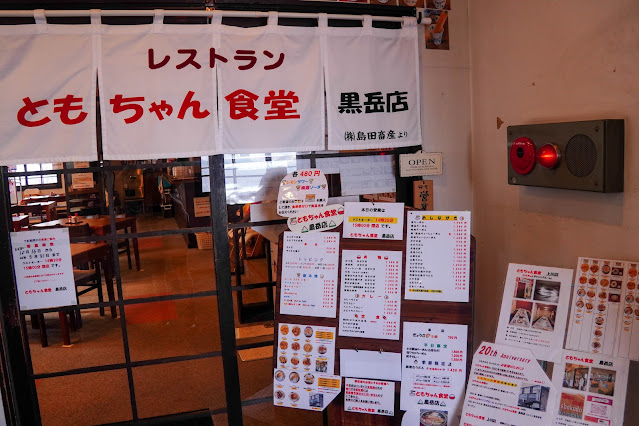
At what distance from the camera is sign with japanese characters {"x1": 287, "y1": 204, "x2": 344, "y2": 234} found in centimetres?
317

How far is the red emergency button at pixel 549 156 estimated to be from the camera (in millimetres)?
2797

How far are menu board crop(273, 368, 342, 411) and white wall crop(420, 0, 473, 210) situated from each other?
158 centimetres

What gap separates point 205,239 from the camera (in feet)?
12.3

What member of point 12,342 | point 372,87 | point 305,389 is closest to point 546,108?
point 372,87

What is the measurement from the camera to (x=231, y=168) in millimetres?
3609

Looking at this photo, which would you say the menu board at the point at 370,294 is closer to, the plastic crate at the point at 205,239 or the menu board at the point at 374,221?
the menu board at the point at 374,221

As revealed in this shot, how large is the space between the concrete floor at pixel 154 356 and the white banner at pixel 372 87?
1230 mm

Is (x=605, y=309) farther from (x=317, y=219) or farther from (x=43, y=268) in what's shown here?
(x=43, y=268)

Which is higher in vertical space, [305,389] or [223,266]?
[223,266]

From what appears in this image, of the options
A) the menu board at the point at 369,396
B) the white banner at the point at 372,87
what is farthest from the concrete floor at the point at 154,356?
the white banner at the point at 372,87

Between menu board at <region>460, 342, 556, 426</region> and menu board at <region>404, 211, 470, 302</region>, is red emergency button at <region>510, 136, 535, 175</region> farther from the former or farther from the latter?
menu board at <region>460, 342, 556, 426</region>

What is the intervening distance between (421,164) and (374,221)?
35.2 inches

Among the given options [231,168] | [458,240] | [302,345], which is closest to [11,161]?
[231,168]

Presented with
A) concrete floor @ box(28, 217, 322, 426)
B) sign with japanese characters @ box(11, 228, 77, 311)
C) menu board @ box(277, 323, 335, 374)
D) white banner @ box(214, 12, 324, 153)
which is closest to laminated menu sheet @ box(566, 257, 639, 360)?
menu board @ box(277, 323, 335, 374)
